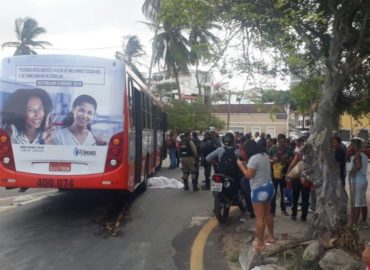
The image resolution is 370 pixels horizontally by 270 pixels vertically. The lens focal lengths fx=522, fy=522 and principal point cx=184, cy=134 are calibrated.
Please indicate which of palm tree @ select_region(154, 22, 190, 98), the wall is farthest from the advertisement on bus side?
the wall

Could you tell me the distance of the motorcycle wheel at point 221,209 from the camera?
942 centimetres

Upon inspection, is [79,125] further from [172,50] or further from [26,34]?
[26,34]

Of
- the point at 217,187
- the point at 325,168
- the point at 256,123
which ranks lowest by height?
the point at 217,187

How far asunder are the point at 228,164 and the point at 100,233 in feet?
9.20

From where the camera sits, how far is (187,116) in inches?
1666

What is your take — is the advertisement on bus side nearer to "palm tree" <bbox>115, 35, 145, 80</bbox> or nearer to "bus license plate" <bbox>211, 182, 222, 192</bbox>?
"bus license plate" <bbox>211, 182, 222, 192</bbox>

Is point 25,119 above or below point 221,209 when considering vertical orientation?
above

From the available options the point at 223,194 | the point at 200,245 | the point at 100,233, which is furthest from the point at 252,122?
the point at 200,245

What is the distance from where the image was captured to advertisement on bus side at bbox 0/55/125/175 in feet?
30.7

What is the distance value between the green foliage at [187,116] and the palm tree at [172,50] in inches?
164

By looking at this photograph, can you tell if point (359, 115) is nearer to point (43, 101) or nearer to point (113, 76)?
point (113, 76)

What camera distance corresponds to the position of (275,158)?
1051 cm

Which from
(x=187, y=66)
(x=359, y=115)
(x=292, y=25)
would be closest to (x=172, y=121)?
(x=187, y=66)

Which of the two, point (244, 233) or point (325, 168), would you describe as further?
point (244, 233)
